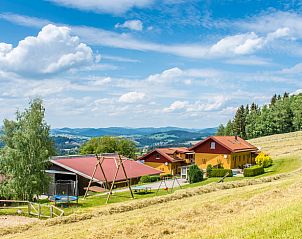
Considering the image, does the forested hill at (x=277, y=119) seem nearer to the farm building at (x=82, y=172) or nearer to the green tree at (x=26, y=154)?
the farm building at (x=82, y=172)

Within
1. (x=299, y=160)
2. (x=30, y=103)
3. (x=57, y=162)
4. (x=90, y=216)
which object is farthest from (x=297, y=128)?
(x=90, y=216)

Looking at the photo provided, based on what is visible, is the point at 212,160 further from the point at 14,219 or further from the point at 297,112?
the point at 297,112

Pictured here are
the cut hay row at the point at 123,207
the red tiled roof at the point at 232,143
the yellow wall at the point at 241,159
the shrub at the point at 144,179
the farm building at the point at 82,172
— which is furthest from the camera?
the yellow wall at the point at 241,159

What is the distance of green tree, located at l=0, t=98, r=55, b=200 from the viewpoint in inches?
1384

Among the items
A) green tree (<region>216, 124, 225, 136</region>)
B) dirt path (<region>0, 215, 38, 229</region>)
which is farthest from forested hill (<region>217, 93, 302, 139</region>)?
dirt path (<region>0, 215, 38, 229</region>)

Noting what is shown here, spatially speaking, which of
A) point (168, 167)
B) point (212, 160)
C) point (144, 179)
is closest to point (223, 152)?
point (212, 160)

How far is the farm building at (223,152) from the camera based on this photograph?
58.5 meters

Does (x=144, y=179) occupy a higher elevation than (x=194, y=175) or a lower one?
lower

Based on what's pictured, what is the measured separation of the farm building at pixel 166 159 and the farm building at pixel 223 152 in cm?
452

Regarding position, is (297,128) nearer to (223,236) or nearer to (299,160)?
(299,160)

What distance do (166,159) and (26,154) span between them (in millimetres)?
32761

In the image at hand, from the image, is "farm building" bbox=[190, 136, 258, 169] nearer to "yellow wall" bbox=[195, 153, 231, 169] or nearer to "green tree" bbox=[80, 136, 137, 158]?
"yellow wall" bbox=[195, 153, 231, 169]

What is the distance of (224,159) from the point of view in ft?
192

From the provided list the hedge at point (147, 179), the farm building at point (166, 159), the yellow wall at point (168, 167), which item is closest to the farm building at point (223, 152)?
the farm building at point (166, 159)
